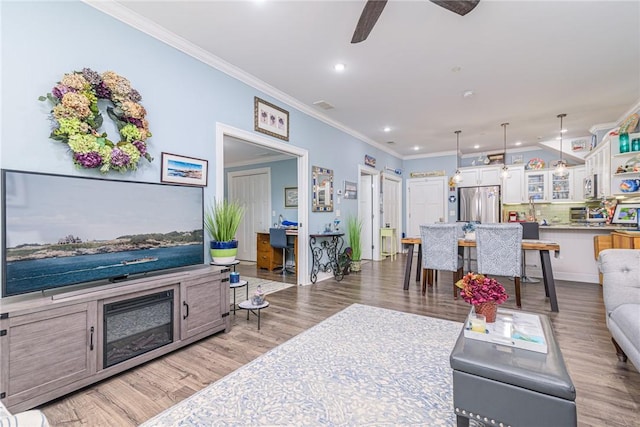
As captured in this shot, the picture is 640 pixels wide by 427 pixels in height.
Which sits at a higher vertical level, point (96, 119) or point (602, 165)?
point (602, 165)

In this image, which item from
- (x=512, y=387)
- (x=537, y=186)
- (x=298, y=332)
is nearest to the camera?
(x=512, y=387)

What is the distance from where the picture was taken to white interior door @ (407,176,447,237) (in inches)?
307

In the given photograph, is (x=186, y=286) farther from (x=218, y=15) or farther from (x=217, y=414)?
(x=218, y=15)

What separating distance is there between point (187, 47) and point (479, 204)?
7.16 meters

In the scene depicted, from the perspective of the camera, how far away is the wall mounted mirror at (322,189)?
480 cm

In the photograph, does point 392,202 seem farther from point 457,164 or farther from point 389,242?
point 457,164

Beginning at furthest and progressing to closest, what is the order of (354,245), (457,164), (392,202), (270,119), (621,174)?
(392,202) < (457,164) < (354,245) < (621,174) < (270,119)

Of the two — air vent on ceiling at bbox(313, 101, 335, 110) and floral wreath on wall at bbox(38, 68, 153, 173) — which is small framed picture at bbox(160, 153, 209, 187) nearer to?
floral wreath on wall at bbox(38, 68, 153, 173)

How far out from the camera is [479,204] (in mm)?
7312

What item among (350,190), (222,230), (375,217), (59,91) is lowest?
(222,230)

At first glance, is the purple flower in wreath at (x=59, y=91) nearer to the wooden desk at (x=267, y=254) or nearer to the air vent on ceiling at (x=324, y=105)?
the air vent on ceiling at (x=324, y=105)

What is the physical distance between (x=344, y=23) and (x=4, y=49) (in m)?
2.47

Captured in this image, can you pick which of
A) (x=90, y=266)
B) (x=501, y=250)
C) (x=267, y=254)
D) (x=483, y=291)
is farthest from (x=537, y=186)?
(x=90, y=266)

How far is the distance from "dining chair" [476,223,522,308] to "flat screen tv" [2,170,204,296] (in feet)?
11.0
